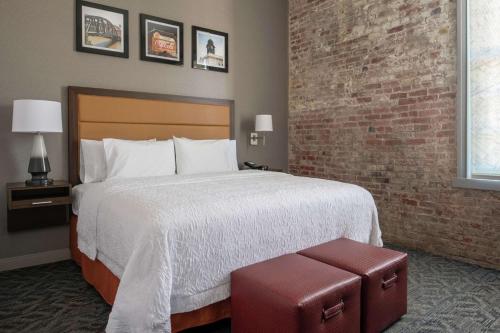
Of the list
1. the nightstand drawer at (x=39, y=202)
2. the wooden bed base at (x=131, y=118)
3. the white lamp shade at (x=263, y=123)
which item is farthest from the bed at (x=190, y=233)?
the white lamp shade at (x=263, y=123)

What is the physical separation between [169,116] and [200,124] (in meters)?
0.39

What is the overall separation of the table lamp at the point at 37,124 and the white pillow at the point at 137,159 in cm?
46

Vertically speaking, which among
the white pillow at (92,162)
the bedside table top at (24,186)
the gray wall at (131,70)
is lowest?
the bedside table top at (24,186)

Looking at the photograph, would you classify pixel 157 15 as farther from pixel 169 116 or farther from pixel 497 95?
pixel 497 95

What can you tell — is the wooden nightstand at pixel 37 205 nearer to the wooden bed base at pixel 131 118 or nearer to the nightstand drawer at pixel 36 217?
the nightstand drawer at pixel 36 217

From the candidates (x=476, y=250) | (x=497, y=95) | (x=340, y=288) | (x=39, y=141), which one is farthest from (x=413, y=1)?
(x=39, y=141)

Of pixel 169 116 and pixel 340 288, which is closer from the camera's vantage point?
pixel 340 288

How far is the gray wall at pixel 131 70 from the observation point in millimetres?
3061

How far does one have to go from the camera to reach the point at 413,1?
3.46 metres

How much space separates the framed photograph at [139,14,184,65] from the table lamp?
121 centimetres

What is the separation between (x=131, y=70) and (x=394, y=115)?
276cm

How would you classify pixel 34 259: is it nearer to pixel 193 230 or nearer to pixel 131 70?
pixel 131 70

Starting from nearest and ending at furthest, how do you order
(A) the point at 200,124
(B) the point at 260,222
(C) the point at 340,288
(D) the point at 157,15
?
(C) the point at 340,288 < (B) the point at 260,222 < (D) the point at 157,15 < (A) the point at 200,124

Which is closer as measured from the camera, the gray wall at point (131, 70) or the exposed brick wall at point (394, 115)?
the gray wall at point (131, 70)
